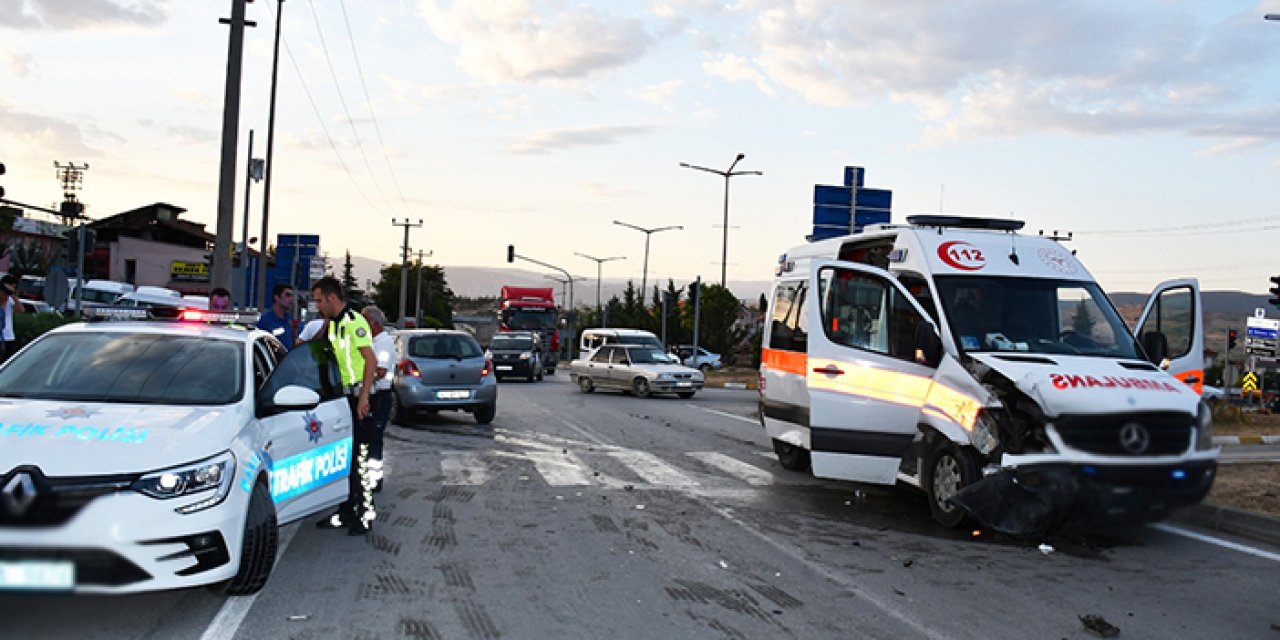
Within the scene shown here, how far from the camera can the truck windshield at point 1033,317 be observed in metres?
8.89

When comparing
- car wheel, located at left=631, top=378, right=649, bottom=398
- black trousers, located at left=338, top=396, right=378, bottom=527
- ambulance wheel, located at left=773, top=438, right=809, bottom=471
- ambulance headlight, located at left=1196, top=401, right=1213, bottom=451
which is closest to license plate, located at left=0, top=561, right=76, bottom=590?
black trousers, located at left=338, top=396, right=378, bottom=527

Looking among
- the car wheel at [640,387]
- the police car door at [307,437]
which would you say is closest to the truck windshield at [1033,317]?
the police car door at [307,437]

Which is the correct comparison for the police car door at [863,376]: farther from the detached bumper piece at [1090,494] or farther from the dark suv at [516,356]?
the dark suv at [516,356]

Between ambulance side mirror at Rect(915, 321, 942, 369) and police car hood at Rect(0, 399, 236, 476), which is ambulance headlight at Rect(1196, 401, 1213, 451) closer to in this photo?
ambulance side mirror at Rect(915, 321, 942, 369)

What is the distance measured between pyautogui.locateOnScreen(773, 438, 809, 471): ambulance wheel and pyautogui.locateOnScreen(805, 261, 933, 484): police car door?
2.66 meters

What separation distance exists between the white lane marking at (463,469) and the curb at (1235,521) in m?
6.57

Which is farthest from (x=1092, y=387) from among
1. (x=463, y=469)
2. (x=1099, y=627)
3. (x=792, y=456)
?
(x=463, y=469)

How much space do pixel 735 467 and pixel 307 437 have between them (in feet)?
21.8

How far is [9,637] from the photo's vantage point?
4.95 m

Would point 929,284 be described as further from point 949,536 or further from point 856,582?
point 856,582

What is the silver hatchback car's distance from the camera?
17.2m

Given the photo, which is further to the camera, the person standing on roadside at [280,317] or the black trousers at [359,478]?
the person standing on roadside at [280,317]

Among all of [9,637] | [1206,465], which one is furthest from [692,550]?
[9,637]

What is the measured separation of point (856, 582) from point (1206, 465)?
9.49ft
